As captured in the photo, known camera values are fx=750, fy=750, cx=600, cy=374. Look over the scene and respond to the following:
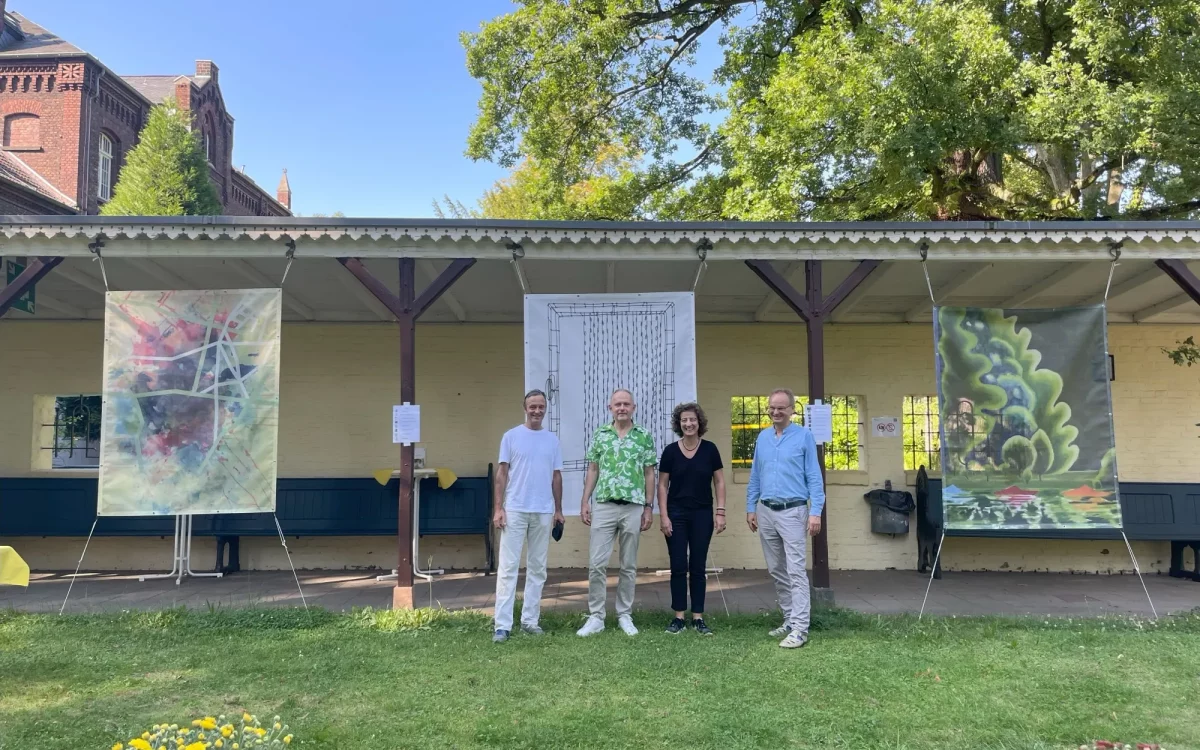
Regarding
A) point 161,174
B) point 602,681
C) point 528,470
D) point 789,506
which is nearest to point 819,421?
point 789,506

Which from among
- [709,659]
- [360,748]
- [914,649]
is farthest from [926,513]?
[360,748]

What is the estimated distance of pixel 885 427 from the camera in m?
8.19

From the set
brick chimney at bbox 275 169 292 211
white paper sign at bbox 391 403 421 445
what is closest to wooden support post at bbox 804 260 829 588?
white paper sign at bbox 391 403 421 445

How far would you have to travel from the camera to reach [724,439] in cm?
820

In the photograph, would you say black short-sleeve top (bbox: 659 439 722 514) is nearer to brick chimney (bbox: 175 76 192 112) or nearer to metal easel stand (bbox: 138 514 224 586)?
metal easel stand (bbox: 138 514 224 586)

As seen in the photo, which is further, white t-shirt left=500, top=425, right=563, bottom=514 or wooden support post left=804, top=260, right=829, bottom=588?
wooden support post left=804, top=260, right=829, bottom=588

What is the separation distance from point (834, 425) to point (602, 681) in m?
5.07

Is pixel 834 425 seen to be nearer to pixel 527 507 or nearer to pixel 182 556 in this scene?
pixel 527 507

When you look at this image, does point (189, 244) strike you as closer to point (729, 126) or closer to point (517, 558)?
point (517, 558)

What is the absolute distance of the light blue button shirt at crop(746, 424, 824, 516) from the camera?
4.94m

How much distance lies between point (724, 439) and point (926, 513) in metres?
2.17

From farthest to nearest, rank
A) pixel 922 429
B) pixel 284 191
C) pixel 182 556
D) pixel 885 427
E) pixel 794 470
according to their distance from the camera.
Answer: pixel 284 191, pixel 922 429, pixel 885 427, pixel 182 556, pixel 794 470

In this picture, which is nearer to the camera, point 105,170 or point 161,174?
point 161,174

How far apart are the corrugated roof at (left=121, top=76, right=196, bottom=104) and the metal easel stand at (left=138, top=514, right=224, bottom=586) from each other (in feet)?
72.8
